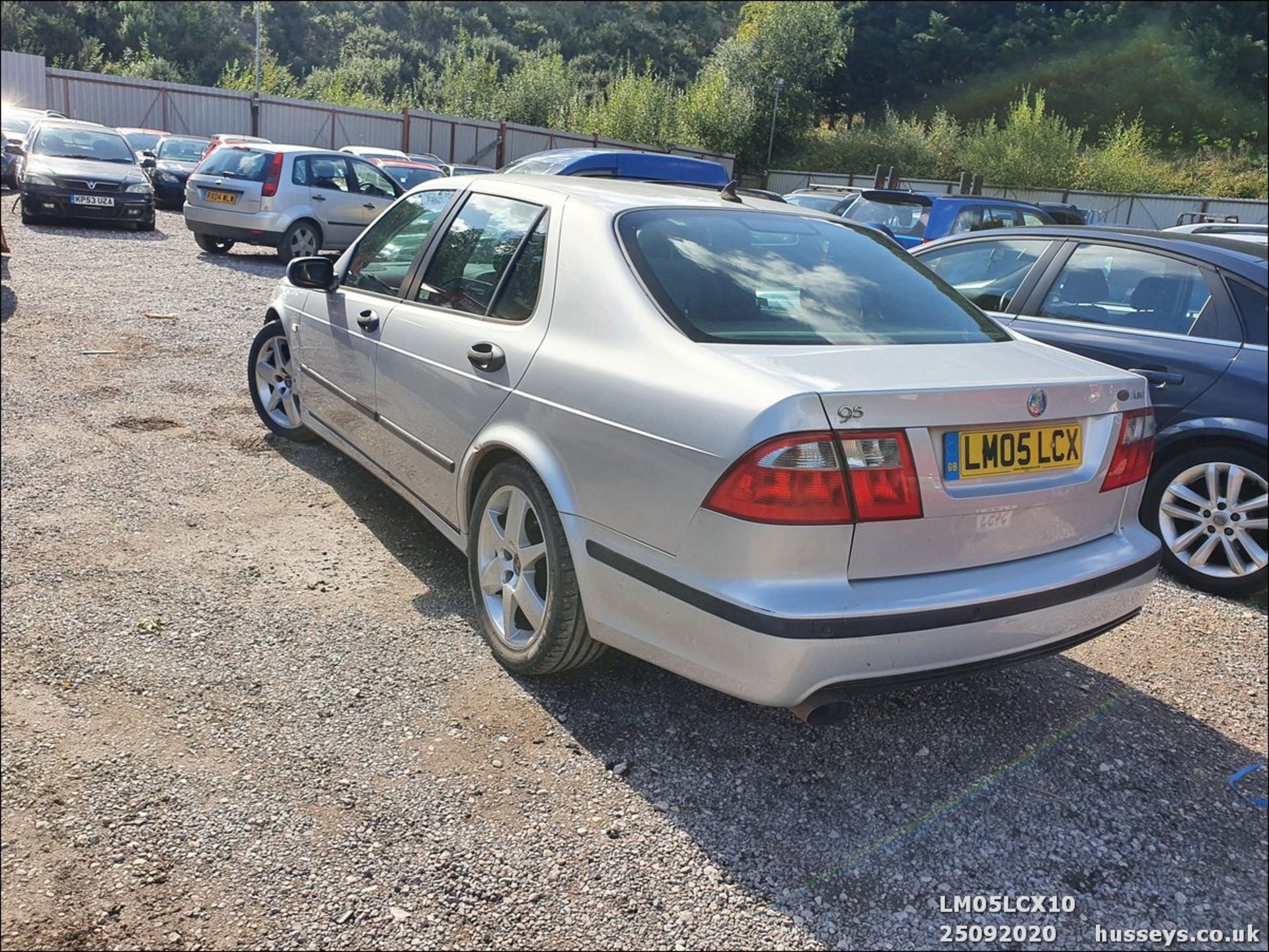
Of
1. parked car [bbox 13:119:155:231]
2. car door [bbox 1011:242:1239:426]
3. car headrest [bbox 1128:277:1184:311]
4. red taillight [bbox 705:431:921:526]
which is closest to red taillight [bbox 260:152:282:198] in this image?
parked car [bbox 13:119:155:231]

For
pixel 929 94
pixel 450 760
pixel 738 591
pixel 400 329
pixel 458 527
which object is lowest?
pixel 450 760

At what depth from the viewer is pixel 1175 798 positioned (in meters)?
2.75

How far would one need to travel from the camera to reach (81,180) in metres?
13.4

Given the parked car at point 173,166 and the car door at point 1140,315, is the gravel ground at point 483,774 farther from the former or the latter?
the parked car at point 173,166

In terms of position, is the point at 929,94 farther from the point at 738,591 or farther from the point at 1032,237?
the point at 738,591

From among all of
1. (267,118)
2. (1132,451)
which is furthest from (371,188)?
(267,118)

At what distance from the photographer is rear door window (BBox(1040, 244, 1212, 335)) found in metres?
4.63

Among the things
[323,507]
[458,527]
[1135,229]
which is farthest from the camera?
[1135,229]

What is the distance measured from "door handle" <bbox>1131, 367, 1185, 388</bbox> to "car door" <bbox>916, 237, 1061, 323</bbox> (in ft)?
2.79

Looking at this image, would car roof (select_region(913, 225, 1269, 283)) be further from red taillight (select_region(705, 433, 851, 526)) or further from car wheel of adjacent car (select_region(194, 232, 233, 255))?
car wheel of adjacent car (select_region(194, 232, 233, 255))

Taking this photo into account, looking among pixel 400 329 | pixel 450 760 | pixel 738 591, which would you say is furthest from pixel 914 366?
pixel 400 329

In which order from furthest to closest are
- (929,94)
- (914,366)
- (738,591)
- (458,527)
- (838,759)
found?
(929,94)
(458,527)
(838,759)
(914,366)
(738,591)

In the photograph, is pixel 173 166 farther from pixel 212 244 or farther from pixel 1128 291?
pixel 1128 291

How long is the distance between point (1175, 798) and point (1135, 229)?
3.41m
